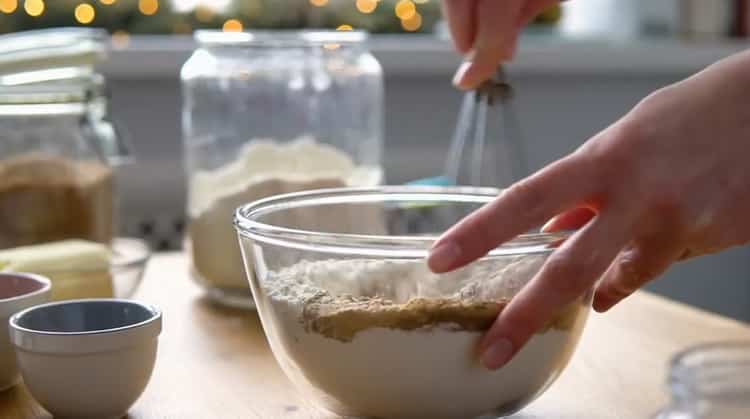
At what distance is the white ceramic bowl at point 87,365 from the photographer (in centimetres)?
70

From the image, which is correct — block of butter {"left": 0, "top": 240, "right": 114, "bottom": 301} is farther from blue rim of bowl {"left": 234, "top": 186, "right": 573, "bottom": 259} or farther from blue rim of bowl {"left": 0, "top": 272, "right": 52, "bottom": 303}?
blue rim of bowl {"left": 234, "top": 186, "right": 573, "bottom": 259}

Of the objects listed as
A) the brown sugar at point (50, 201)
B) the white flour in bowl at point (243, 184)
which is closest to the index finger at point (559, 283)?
the white flour in bowl at point (243, 184)

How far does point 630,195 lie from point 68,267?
1.71 feet

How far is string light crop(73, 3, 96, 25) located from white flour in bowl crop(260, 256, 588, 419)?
4.60 feet

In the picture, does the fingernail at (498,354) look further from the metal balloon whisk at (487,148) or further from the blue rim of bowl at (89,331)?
the metal balloon whisk at (487,148)

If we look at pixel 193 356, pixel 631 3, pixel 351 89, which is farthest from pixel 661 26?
pixel 193 356

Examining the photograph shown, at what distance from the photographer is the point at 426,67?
1941 mm

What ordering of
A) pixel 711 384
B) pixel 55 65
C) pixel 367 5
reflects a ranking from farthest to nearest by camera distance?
1. pixel 367 5
2. pixel 55 65
3. pixel 711 384

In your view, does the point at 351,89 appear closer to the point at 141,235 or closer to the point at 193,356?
the point at 193,356

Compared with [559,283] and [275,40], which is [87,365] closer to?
[559,283]

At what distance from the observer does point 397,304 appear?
2.16ft

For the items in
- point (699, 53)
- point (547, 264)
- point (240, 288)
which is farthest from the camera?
point (699, 53)

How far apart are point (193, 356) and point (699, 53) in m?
1.47

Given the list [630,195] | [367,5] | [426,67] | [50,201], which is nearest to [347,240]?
[630,195]
